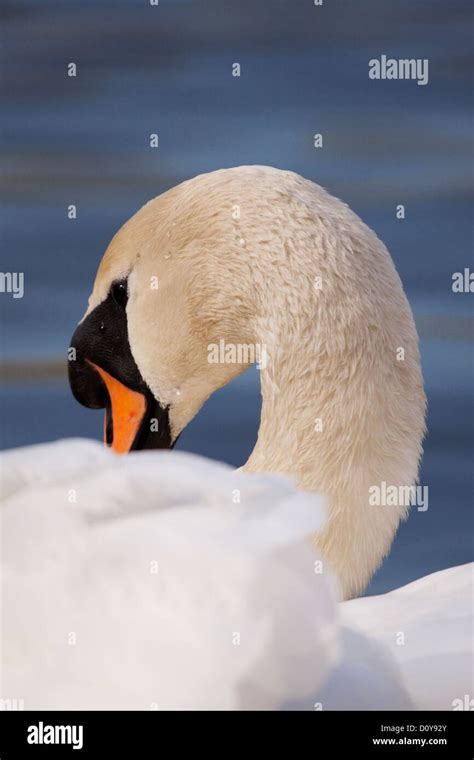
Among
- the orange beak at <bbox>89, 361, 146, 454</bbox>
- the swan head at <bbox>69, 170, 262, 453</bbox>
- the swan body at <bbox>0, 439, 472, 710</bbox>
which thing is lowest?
the swan body at <bbox>0, 439, 472, 710</bbox>

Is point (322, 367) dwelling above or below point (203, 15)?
below

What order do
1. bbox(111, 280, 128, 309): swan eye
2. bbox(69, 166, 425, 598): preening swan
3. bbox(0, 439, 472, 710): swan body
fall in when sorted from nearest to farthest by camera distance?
bbox(0, 439, 472, 710): swan body
bbox(69, 166, 425, 598): preening swan
bbox(111, 280, 128, 309): swan eye

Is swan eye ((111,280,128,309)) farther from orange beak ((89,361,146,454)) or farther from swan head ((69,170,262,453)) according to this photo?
orange beak ((89,361,146,454))

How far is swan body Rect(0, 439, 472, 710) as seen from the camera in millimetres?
2066

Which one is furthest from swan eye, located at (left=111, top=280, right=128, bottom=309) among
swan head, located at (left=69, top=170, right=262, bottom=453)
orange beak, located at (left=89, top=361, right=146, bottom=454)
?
orange beak, located at (left=89, top=361, right=146, bottom=454)

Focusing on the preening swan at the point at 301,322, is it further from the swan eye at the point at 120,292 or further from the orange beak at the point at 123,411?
the orange beak at the point at 123,411

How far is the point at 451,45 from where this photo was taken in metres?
6.46

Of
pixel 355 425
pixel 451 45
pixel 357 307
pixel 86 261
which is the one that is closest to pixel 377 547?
pixel 355 425

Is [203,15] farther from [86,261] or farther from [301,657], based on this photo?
[301,657]

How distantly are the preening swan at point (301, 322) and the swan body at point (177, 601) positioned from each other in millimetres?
750

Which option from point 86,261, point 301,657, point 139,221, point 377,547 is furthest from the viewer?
point 86,261

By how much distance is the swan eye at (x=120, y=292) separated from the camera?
3.42m

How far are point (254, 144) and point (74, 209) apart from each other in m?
0.67

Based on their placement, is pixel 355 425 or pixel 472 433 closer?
→ pixel 355 425
